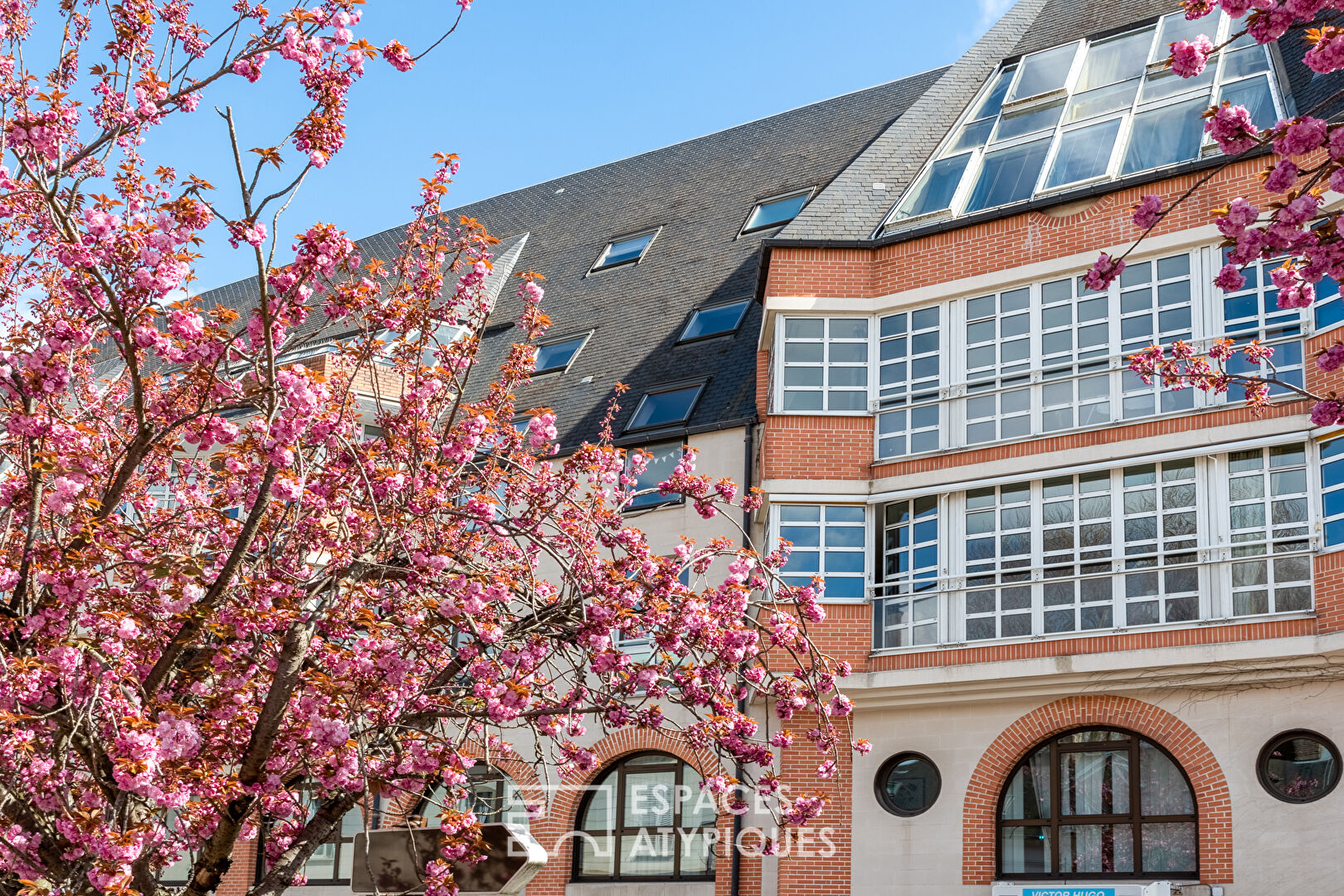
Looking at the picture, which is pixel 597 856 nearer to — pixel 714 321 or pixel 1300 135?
pixel 714 321

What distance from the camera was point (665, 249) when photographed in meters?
27.3

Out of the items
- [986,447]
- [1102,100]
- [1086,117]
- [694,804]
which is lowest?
[694,804]

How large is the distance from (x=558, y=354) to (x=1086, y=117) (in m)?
9.93

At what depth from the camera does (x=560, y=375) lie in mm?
24766

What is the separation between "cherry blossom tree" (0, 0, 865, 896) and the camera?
8.42 metres

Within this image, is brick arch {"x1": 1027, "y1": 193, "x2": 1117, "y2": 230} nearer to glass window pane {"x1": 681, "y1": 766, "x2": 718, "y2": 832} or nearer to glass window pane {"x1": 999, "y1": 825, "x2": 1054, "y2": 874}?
glass window pane {"x1": 999, "y1": 825, "x2": 1054, "y2": 874}

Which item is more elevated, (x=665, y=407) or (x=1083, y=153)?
(x=1083, y=153)

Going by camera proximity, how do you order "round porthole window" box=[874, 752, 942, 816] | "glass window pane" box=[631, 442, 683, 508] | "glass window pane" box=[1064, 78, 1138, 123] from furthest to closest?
"glass window pane" box=[631, 442, 683, 508] < "glass window pane" box=[1064, 78, 1138, 123] < "round porthole window" box=[874, 752, 942, 816]

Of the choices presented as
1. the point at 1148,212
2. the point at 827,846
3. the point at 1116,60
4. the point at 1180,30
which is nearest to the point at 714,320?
the point at 1116,60

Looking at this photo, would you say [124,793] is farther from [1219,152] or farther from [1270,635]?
[1219,152]

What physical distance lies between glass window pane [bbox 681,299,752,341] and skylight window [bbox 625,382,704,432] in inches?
52.8

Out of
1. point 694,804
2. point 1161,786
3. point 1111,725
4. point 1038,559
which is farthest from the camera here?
point 694,804

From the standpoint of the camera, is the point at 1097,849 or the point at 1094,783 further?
the point at 1094,783

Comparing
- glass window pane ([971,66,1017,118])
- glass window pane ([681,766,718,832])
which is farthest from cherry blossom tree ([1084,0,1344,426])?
glass window pane ([971,66,1017,118])
